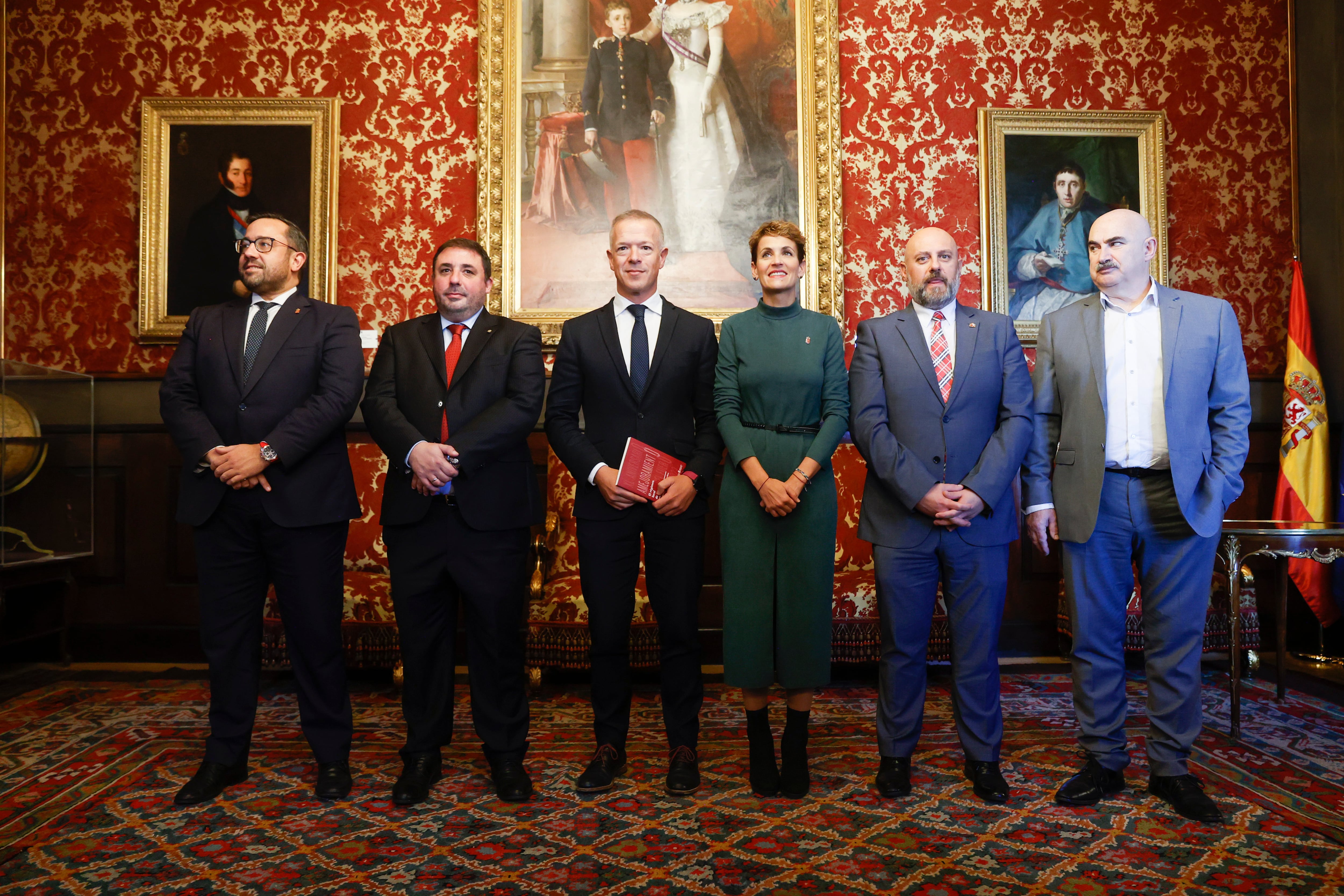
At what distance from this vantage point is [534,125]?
4676 mm

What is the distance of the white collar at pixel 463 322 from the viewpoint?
2.80 meters

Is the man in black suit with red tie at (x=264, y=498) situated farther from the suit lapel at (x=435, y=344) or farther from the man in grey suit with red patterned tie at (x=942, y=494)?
the man in grey suit with red patterned tie at (x=942, y=494)

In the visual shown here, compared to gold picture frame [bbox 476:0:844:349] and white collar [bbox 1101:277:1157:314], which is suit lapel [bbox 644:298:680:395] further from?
gold picture frame [bbox 476:0:844:349]

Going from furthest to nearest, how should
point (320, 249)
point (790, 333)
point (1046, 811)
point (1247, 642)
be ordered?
1. point (320, 249)
2. point (1247, 642)
3. point (790, 333)
4. point (1046, 811)

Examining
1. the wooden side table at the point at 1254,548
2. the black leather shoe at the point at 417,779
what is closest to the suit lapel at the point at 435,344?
the black leather shoe at the point at 417,779

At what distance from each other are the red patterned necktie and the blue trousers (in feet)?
1.50

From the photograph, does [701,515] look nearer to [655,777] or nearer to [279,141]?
[655,777]

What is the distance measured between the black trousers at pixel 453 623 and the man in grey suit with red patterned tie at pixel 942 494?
116 cm

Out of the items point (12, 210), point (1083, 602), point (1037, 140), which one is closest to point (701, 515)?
point (1083, 602)

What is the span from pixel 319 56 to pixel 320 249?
1.09m

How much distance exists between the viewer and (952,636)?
271cm

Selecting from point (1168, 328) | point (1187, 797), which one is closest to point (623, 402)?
point (1168, 328)

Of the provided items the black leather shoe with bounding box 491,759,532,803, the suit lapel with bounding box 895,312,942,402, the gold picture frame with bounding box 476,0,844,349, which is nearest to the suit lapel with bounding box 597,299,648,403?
the suit lapel with bounding box 895,312,942,402

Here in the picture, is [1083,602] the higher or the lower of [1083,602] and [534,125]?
the lower
